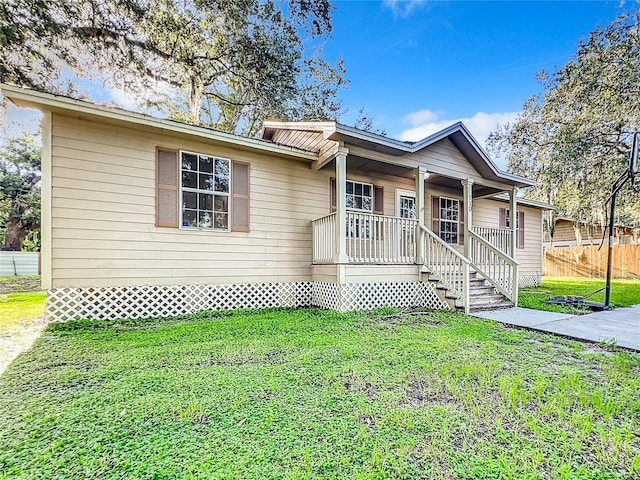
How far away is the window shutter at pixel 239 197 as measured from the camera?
675 centimetres

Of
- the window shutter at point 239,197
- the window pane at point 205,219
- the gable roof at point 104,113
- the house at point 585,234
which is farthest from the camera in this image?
the house at point 585,234

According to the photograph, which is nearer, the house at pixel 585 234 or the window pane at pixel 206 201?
the window pane at pixel 206 201

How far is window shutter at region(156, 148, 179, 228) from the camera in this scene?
19.7ft

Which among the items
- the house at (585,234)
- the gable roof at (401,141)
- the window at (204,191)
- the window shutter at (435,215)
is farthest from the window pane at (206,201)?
the house at (585,234)

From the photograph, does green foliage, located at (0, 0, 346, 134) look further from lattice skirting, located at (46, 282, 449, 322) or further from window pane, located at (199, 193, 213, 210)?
lattice skirting, located at (46, 282, 449, 322)

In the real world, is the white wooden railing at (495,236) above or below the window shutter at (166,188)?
below

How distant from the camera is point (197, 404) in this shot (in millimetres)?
2527

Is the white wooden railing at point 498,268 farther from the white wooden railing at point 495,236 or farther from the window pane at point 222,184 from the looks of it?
the window pane at point 222,184

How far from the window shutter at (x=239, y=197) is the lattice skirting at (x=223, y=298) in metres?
1.30

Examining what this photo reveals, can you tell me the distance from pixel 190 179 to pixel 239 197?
1016 millimetres

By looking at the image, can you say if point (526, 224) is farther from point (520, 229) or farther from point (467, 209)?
point (467, 209)

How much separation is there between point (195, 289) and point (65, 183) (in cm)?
278

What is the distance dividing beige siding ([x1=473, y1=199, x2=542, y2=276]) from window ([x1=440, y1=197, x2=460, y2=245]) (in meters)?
1.00

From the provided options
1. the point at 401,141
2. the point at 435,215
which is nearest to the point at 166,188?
the point at 401,141
